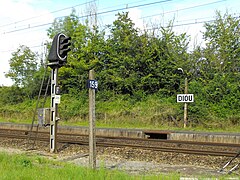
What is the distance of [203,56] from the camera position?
24031 mm

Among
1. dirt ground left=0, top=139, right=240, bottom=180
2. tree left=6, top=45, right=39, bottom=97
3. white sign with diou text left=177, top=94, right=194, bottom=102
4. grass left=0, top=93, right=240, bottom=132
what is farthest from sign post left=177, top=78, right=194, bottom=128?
tree left=6, top=45, right=39, bottom=97

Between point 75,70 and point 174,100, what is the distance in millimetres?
10494

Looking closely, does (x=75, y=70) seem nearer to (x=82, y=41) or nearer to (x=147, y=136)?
(x=82, y=41)

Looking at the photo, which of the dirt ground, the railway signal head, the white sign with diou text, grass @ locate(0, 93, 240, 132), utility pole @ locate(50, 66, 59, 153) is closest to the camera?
the dirt ground

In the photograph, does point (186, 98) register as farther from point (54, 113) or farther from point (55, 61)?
point (55, 61)

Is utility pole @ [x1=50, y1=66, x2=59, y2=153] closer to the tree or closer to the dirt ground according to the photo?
the dirt ground

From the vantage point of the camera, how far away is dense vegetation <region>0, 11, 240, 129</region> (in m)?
21.5

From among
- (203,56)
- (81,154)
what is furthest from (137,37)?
(81,154)

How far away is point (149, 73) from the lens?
84.4 ft

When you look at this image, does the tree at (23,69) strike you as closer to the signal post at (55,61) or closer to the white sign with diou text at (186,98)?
the white sign with diou text at (186,98)

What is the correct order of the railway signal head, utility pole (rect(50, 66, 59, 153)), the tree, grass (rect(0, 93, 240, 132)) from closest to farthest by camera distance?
the railway signal head, utility pole (rect(50, 66, 59, 153)), grass (rect(0, 93, 240, 132)), the tree

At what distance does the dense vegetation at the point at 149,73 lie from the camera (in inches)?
848

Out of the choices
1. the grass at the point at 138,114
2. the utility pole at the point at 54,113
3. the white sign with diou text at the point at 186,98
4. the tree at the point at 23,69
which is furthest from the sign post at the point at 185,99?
the tree at the point at 23,69

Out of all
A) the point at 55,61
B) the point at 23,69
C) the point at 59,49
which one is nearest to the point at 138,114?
the point at 55,61
